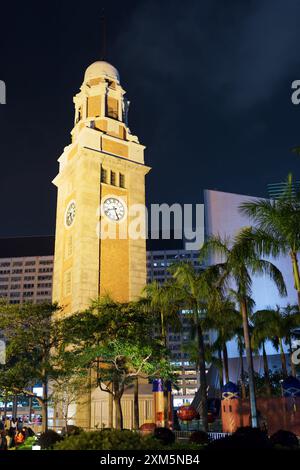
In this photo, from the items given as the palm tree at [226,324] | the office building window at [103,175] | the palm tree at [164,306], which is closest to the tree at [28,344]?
the palm tree at [164,306]

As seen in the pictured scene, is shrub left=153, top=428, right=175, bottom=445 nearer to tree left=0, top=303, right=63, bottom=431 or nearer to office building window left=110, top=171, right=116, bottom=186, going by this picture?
tree left=0, top=303, right=63, bottom=431

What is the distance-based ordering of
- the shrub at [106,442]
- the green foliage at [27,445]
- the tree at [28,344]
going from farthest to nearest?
the tree at [28,344] → the green foliage at [27,445] → the shrub at [106,442]

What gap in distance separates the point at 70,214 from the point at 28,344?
20253mm

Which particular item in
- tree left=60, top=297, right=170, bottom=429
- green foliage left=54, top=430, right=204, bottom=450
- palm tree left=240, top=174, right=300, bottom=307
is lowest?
green foliage left=54, top=430, right=204, bottom=450

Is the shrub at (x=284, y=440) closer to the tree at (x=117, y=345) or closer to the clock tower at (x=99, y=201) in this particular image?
the tree at (x=117, y=345)

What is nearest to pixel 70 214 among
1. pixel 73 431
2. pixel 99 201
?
pixel 99 201

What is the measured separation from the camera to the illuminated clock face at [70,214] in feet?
160

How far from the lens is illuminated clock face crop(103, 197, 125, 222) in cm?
4797

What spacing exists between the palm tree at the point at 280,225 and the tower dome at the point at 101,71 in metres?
39.1

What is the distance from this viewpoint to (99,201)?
47.6 m

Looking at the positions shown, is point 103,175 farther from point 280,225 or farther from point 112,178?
point 280,225

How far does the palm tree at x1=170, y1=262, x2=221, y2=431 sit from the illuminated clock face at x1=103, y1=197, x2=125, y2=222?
805 inches

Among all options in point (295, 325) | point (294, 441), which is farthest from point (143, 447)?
point (295, 325)

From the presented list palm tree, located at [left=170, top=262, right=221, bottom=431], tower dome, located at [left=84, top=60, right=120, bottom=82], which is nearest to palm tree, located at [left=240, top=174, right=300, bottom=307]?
palm tree, located at [left=170, top=262, right=221, bottom=431]
